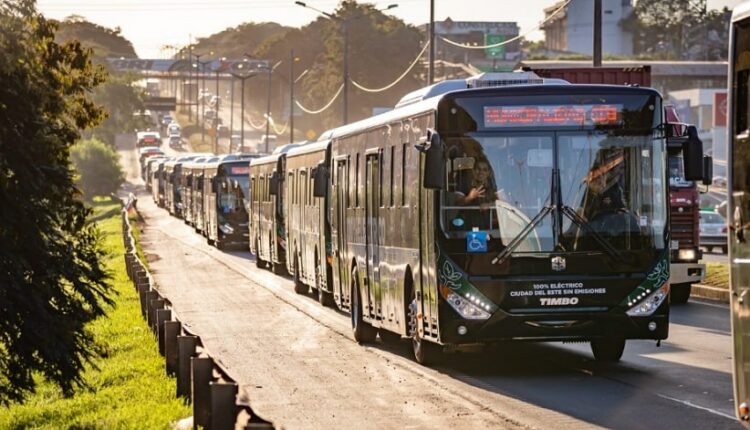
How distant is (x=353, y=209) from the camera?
2397 centimetres

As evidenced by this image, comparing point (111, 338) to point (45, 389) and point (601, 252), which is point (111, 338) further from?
point (601, 252)

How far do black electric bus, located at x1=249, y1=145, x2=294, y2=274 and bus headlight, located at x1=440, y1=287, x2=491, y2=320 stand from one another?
22731mm

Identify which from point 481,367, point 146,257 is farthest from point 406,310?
point 146,257

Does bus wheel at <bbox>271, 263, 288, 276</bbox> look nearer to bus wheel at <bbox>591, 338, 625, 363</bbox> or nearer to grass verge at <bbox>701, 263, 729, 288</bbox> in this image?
grass verge at <bbox>701, 263, 729, 288</bbox>

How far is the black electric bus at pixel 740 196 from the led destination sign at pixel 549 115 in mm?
6535

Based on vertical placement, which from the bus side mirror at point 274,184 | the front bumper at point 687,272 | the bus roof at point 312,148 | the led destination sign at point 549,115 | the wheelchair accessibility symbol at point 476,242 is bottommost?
the front bumper at point 687,272

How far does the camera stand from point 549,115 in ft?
58.5

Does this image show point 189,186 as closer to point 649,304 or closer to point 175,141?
point 649,304

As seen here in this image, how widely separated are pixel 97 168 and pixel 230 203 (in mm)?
69414

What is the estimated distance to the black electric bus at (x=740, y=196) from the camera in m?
10.8

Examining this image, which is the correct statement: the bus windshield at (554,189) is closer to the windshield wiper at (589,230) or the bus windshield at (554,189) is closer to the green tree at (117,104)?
the windshield wiper at (589,230)

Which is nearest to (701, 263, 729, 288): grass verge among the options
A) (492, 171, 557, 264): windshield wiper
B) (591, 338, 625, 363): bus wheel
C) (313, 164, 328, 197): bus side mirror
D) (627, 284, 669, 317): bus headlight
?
(313, 164, 328, 197): bus side mirror

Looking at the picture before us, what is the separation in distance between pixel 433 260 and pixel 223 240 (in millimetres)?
43365

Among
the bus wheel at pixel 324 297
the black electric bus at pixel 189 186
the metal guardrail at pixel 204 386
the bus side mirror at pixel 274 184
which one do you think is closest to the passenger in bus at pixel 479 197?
the metal guardrail at pixel 204 386
